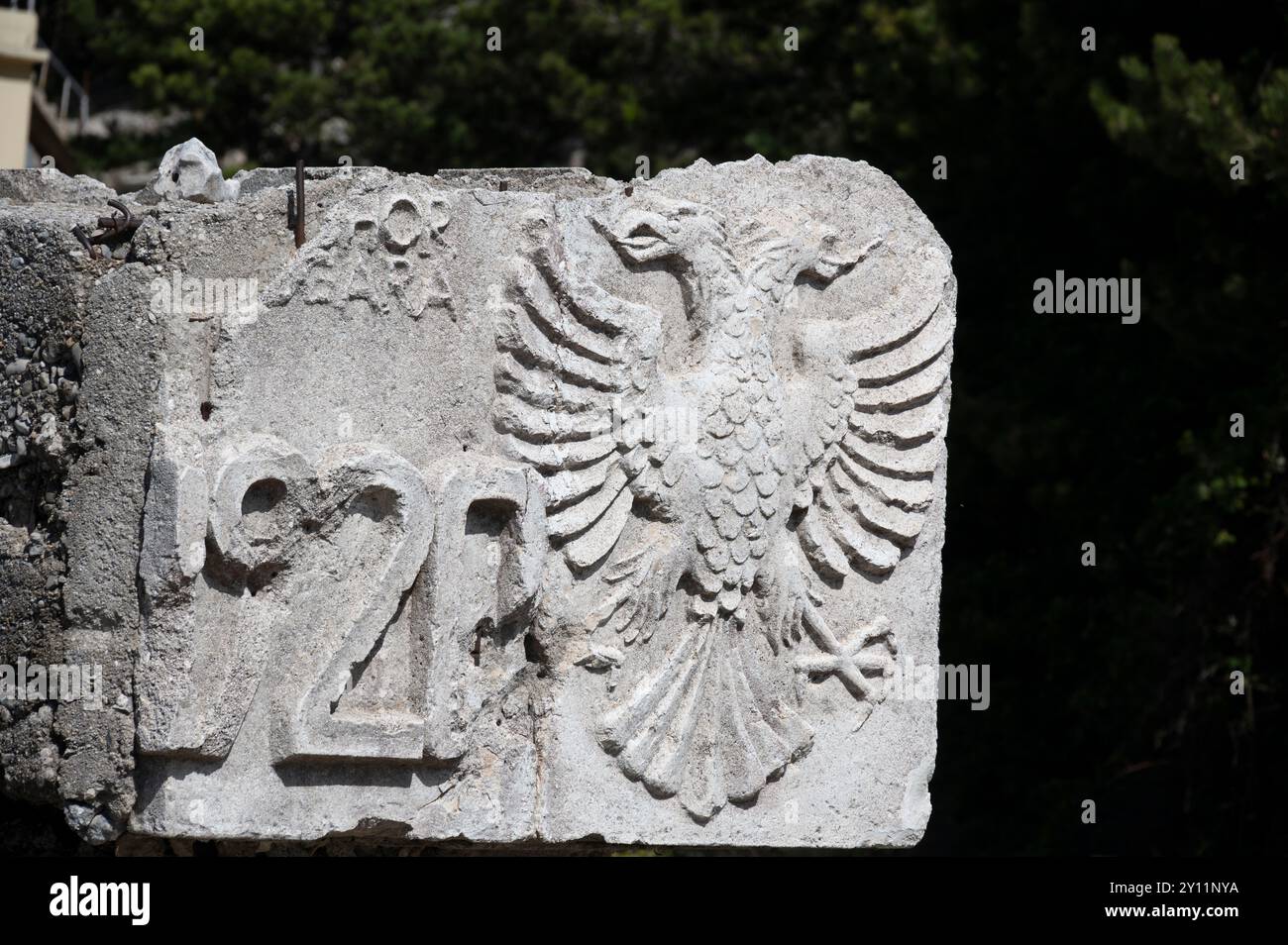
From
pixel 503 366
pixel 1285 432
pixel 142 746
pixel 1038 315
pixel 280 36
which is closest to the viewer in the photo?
pixel 142 746

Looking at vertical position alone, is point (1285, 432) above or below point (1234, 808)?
above

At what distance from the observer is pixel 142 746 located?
13.0 feet

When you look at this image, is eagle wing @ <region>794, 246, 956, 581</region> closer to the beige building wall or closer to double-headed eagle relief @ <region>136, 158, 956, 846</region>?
double-headed eagle relief @ <region>136, 158, 956, 846</region>

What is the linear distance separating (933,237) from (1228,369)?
10.4 feet

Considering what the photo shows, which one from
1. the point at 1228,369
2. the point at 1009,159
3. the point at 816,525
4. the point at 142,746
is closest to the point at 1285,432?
the point at 1228,369

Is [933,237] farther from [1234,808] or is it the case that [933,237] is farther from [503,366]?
[1234,808]

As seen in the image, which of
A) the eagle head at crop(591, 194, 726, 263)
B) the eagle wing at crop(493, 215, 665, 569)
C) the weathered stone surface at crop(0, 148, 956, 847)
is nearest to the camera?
the weathered stone surface at crop(0, 148, 956, 847)

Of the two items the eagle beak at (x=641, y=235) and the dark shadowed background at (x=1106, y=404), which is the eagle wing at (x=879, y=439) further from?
the dark shadowed background at (x=1106, y=404)


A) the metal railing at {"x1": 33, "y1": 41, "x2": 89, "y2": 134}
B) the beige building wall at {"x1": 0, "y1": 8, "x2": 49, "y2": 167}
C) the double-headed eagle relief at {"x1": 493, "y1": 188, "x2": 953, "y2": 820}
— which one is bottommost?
the double-headed eagle relief at {"x1": 493, "y1": 188, "x2": 953, "y2": 820}

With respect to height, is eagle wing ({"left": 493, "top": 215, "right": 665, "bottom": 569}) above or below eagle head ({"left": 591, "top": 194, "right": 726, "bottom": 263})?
below

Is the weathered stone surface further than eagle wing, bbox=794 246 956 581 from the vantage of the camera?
No

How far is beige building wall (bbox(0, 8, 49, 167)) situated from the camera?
8.38 m

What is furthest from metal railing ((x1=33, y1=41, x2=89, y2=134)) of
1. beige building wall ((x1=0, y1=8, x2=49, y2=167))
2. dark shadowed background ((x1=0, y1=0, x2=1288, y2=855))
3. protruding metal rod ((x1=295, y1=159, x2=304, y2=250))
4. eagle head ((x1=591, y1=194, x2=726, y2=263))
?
protruding metal rod ((x1=295, y1=159, x2=304, y2=250))

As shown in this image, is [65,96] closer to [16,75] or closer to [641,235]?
[16,75]
